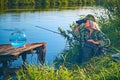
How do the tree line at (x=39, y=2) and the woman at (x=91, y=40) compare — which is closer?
the woman at (x=91, y=40)

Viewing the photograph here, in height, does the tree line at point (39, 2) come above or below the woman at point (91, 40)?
below

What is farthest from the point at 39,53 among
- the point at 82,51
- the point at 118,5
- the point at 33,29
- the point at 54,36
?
the point at 33,29

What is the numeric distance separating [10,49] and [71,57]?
127 inches

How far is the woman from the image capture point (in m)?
12.7

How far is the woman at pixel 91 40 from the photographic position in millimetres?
12688

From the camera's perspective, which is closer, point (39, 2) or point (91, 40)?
point (91, 40)

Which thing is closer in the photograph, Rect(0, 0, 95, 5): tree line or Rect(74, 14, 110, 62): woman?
Rect(74, 14, 110, 62): woman

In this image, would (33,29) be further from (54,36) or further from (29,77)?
(29,77)

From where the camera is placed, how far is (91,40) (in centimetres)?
1266

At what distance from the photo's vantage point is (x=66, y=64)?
13156mm

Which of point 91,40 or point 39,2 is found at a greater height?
point 91,40

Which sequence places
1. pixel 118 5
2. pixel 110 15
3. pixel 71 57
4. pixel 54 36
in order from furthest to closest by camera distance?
pixel 54 36, pixel 110 15, pixel 118 5, pixel 71 57

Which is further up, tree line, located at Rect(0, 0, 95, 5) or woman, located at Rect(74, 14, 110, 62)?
woman, located at Rect(74, 14, 110, 62)

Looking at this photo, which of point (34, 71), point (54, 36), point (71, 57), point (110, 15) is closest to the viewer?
point (34, 71)
